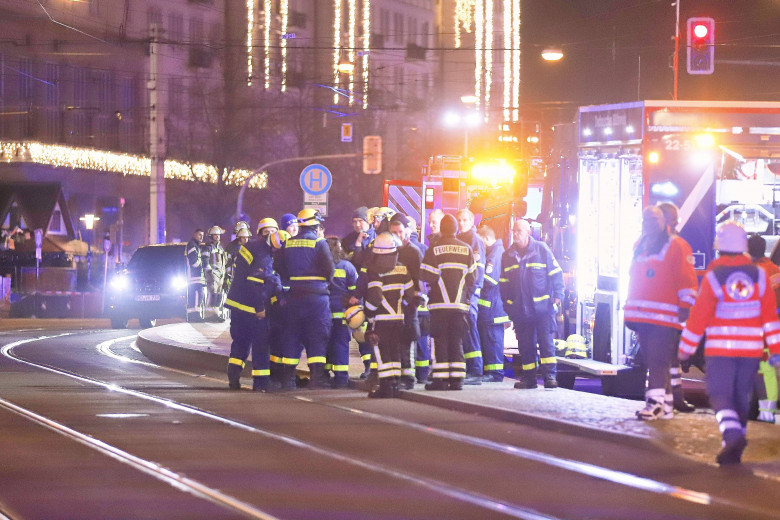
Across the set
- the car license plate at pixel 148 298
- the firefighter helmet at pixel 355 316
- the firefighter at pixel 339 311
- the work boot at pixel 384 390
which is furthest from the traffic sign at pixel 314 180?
the work boot at pixel 384 390

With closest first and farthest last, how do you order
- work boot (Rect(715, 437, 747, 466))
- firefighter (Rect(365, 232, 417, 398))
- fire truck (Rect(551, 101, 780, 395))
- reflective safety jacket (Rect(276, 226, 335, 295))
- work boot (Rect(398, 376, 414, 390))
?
work boot (Rect(715, 437, 747, 466))
fire truck (Rect(551, 101, 780, 395))
firefighter (Rect(365, 232, 417, 398))
work boot (Rect(398, 376, 414, 390))
reflective safety jacket (Rect(276, 226, 335, 295))

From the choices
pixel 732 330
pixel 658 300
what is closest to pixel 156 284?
pixel 658 300

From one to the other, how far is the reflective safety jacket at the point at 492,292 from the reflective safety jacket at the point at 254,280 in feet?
7.59

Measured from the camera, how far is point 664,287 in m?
12.0

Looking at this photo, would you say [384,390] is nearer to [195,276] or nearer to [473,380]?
[473,380]

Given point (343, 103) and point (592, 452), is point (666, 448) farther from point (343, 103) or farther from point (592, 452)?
point (343, 103)

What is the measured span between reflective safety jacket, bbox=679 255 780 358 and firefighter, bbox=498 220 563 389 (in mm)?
4540

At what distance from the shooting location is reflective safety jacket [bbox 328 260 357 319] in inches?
632

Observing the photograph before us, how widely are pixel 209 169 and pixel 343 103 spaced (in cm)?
1503

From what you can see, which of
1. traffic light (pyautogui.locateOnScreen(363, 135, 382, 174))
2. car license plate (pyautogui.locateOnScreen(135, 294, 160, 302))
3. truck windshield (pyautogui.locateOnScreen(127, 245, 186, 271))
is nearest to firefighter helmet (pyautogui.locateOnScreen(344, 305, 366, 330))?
truck windshield (pyautogui.locateOnScreen(127, 245, 186, 271))

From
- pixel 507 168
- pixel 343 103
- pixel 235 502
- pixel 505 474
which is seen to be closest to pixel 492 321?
pixel 505 474

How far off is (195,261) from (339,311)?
1231cm

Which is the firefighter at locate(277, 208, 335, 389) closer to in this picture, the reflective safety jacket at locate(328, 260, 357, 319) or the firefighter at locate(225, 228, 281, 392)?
the firefighter at locate(225, 228, 281, 392)

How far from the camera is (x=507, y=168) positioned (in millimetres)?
26625
